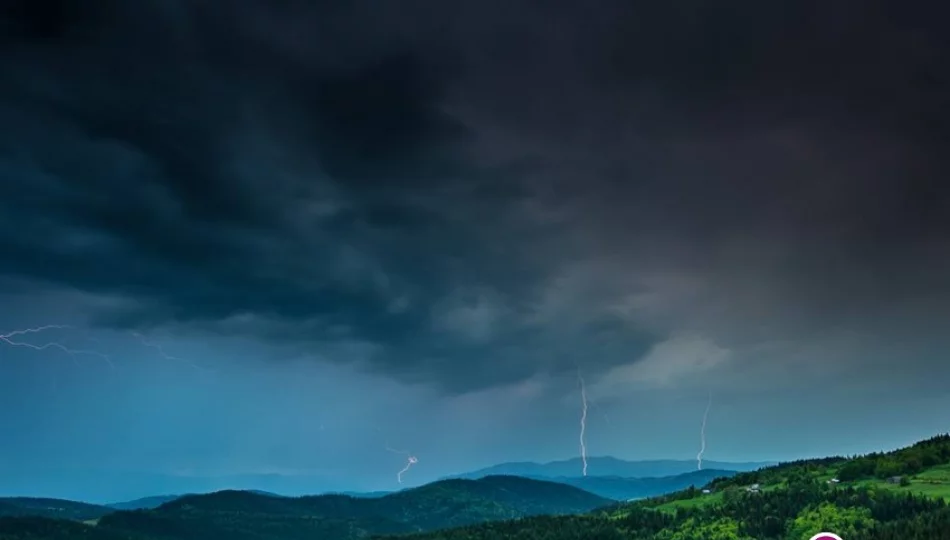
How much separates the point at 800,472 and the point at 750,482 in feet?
48.1

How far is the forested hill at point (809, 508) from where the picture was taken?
11200 cm

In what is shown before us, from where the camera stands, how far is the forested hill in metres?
112

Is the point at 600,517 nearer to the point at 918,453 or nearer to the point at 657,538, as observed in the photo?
the point at 657,538

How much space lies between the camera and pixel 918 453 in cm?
15512

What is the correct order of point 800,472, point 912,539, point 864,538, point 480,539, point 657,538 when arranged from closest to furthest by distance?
point 912,539, point 864,538, point 657,538, point 800,472, point 480,539

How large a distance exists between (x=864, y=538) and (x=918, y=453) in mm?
78337

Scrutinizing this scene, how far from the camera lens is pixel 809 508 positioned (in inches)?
5089

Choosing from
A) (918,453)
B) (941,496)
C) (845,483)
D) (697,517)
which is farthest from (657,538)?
(918,453)

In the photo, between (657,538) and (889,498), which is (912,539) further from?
(657,538)

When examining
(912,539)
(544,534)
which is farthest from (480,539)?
(912,539)

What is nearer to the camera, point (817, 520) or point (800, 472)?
point (817, 520)

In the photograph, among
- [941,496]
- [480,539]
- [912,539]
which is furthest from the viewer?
[480,539]

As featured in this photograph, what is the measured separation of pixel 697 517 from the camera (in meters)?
146

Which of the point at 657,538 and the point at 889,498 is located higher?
the point at 889,498
